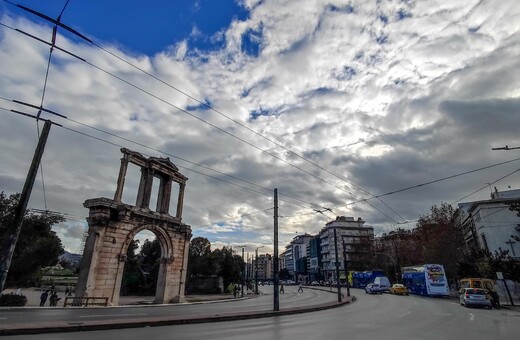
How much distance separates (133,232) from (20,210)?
2352 cm

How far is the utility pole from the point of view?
25.6ft

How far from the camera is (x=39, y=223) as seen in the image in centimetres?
3300

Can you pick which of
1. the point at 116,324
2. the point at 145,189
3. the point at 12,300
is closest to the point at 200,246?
the point at 145,189

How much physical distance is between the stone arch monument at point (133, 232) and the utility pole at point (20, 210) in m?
20.7

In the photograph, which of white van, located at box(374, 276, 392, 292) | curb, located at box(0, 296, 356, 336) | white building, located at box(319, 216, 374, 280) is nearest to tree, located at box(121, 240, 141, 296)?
curb, located at box(0, 296, 356, 336)

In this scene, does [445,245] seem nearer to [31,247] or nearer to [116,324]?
[116,324]

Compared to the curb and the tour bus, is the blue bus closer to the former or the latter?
the tour bus

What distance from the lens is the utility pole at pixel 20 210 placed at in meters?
7.79

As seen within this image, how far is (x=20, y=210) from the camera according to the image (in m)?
8.36

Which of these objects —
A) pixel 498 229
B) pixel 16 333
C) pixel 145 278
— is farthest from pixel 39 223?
pixel 498 229

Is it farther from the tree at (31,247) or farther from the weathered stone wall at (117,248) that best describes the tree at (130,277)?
the weathered stone wall at (117,248)

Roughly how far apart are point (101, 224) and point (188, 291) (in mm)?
36715

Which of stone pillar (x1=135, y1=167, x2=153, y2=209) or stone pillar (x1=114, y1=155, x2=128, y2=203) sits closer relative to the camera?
stone pillar (x1=114, y1=155, x2=128, y2=203)

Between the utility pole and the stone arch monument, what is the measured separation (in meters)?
20.7
